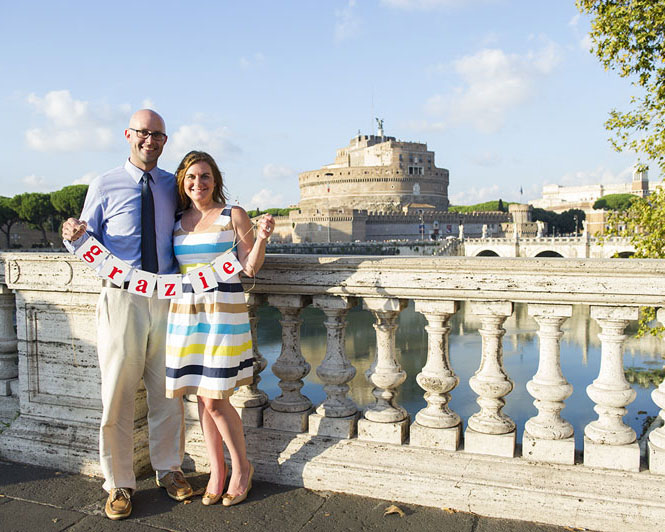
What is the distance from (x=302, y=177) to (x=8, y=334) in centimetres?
7793

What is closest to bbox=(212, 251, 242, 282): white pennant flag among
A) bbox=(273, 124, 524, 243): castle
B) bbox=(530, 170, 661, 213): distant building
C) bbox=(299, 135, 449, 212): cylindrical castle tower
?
bbox=(273, 124, 524, 243): castle

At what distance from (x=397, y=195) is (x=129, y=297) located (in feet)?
241

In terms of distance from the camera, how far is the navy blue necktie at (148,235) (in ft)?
7.99

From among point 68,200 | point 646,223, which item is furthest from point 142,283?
point 68,200

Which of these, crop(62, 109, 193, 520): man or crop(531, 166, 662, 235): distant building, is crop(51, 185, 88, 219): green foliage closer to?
crop(62, 109, 193, 520): man

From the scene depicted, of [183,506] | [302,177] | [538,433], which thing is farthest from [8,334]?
[302,177]

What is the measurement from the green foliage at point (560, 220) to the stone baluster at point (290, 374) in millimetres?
85016

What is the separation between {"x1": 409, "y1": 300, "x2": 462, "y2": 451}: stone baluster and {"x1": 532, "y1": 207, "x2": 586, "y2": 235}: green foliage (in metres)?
85.0

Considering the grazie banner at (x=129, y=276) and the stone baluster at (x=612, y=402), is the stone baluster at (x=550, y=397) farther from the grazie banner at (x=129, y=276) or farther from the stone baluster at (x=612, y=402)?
the grazie banner at (x=129, y=276)

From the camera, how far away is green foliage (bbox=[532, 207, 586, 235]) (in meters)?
84.8

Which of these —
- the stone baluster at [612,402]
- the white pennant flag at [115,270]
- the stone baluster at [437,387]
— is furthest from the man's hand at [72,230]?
→ the stone baluster at [612,402]

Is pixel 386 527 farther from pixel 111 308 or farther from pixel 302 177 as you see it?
pixel 302 177

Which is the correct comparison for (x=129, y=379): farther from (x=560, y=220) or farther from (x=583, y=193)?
(x=583, y=193)

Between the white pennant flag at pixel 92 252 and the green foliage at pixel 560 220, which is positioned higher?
the green foliage at pixel 560 220
